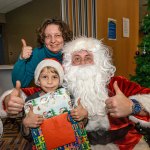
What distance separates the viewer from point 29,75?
1.88 metres

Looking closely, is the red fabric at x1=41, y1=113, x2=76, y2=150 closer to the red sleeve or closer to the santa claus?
the santa claus

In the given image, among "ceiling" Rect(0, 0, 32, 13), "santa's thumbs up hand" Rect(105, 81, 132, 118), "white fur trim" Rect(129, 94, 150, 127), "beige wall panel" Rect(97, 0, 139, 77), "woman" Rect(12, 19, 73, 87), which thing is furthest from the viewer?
"ceiling" Rect(0, 0, 32, 13)

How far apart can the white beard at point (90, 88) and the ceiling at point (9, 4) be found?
14.9 ft

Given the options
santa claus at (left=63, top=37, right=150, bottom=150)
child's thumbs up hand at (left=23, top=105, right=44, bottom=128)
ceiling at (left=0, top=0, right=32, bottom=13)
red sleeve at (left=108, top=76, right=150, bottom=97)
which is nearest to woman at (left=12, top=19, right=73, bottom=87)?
santa claus at (left=63, top=37, right=150, bottom=150)

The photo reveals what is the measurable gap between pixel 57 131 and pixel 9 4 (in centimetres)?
499

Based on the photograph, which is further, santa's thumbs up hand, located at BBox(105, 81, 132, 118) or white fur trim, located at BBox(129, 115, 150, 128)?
white fur trim, located at BBox(129, 115, 150, 128)

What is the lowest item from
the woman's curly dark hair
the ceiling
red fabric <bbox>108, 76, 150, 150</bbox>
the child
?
red fabric <bbox>108, 76, 150, 150</bbox>

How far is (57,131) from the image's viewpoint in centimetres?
128

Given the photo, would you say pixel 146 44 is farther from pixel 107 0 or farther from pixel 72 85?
pixel 72 85

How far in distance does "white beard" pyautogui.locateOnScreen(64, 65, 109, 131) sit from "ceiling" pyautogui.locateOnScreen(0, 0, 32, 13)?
453cm

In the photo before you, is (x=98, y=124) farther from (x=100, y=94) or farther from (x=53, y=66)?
(x=53, y=66)

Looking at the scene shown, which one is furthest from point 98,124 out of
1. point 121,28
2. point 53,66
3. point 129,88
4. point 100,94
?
point 121,28

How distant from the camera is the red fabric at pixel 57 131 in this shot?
50.3 inches

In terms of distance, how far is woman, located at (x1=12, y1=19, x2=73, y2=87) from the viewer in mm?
1784
